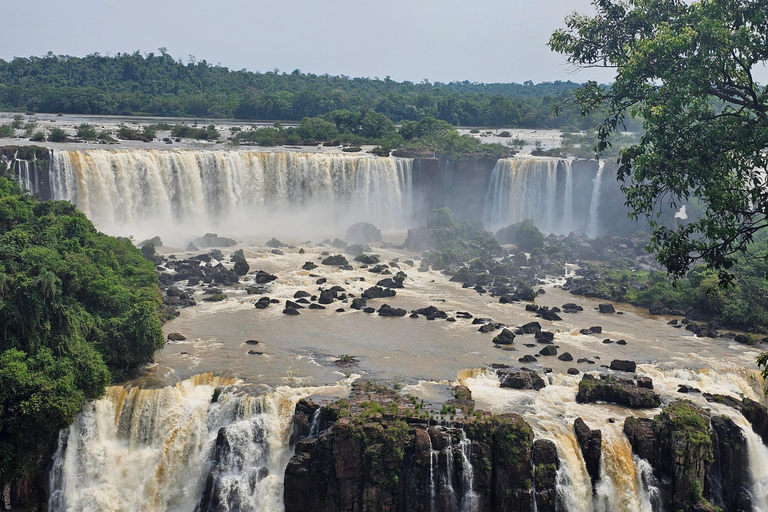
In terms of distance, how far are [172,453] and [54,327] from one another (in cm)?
497

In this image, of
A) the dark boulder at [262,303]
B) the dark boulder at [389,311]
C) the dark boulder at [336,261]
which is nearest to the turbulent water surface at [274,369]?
the dark boulder at [262,303]

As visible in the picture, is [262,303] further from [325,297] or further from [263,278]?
[263,278]

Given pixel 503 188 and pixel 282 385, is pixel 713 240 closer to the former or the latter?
pixel 282 385

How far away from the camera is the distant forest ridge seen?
76.6 metres

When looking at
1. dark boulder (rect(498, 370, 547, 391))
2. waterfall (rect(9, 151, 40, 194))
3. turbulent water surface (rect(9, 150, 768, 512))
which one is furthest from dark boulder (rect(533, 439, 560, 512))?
waterfall (rect(9, 151, 40, 194))

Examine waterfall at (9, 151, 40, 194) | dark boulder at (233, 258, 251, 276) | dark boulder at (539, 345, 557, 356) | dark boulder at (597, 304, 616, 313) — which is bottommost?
dark boulder at (597, 304, 616, 313)

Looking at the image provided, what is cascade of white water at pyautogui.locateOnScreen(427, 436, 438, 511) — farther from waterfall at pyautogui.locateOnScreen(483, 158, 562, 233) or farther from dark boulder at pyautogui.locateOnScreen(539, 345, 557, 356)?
waterfall at pyautogui.locateOnScreen(483, 158, 562, 233)

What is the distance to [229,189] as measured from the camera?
4919 centimetres

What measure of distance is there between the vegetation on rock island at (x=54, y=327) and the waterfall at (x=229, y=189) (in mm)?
15153

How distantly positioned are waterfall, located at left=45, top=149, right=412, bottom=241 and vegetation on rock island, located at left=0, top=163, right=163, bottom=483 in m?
15.2

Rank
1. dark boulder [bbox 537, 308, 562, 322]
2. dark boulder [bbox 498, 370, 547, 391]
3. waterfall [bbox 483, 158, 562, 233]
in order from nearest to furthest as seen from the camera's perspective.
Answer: dark boulder [bbox 498, 370, 547, 391]
dark boulder [bbox 537, 308, 562, 322]
waterfall [bbox 483, 158, 562, 233]

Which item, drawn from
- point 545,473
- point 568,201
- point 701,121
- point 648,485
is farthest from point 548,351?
point 568,201

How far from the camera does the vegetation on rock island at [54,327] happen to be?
19812 mm

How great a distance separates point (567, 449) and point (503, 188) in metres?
36.7
